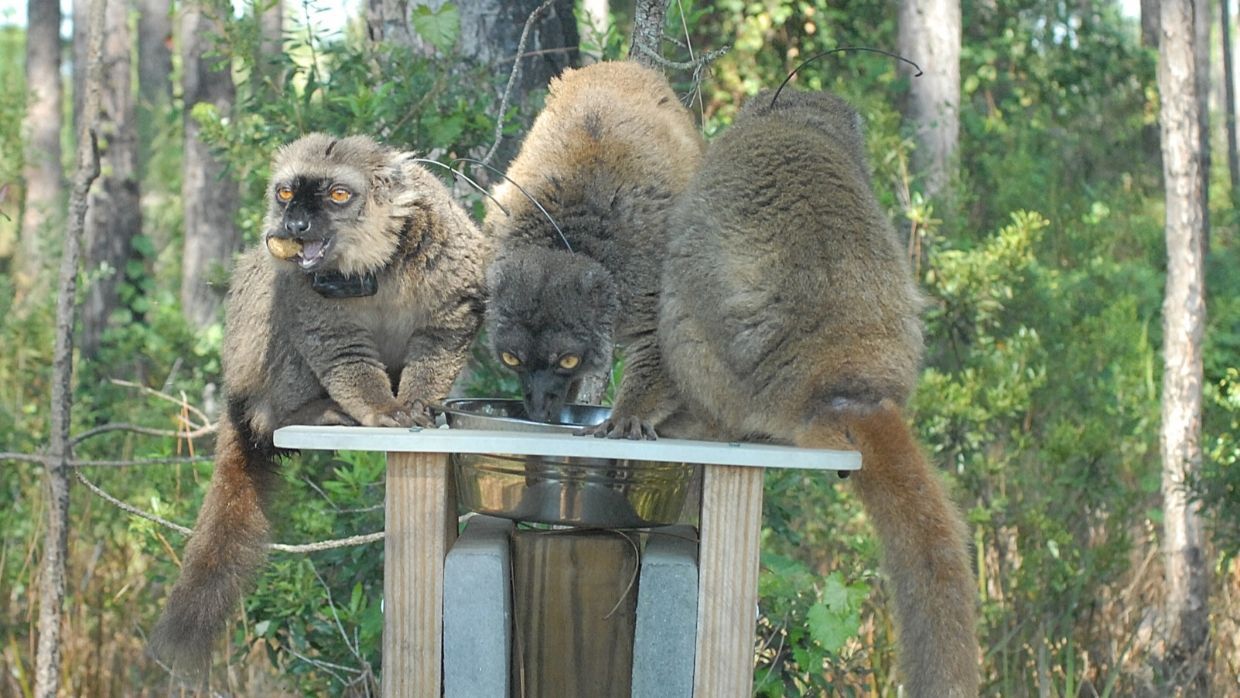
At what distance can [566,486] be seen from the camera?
3221mm

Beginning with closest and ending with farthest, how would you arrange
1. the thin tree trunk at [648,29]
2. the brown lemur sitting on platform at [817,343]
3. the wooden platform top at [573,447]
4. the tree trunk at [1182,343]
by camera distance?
the wooden platform top at [573,447] < the brown lemur sitting on platform at [817,343] < the thin tree trunk at [648,29] < the tree trunk at [1182,343]

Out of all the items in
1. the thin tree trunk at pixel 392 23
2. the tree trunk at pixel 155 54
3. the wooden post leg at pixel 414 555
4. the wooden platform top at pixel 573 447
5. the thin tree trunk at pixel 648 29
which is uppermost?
the tree trunk at pixel 155 54

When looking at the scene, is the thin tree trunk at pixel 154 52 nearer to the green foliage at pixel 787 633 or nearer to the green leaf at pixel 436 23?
the green leaf at pixel 436 23

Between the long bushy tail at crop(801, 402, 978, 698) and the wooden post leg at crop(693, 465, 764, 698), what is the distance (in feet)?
0.95

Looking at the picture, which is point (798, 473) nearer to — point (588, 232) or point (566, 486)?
point (588, 232)

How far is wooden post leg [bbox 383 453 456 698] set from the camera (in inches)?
121

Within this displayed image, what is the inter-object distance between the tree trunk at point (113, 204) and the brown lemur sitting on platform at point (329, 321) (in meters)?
7.33

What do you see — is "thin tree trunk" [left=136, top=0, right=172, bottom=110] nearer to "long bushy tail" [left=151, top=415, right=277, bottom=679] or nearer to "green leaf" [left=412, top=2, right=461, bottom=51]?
"green leaf" [left=412, top=2, right=461, bottom=51]

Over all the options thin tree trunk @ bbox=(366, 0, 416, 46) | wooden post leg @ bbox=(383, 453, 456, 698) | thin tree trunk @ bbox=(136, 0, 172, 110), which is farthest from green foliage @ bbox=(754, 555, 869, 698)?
thin tree trunk @ bbox=(136, 0, 172, 110)

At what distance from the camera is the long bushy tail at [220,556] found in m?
3.54

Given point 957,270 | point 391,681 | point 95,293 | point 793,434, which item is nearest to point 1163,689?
point 957,270

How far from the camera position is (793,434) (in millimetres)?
3307

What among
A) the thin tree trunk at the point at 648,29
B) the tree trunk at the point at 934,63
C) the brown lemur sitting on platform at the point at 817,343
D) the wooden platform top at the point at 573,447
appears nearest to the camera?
the wooden platform top at the point at 573,447

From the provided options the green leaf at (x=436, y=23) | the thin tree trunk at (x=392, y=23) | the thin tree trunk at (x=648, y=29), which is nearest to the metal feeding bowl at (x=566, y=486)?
the thin tree trunk at (x=648, y=29)
